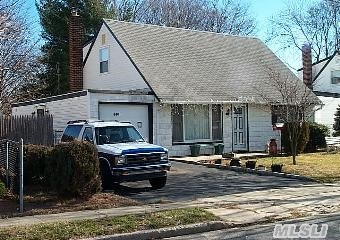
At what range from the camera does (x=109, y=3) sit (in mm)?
47500

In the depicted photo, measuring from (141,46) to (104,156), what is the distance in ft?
43.2

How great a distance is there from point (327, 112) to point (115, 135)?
21.2 m

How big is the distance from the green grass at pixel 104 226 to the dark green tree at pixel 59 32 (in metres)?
30.9

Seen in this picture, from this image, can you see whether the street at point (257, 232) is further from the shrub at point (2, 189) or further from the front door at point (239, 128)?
the front door at point (239, 128)

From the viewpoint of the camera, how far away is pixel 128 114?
22578mm

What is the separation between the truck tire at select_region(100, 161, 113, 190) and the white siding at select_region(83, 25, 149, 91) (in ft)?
32.9

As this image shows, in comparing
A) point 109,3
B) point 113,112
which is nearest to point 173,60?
point 113,112

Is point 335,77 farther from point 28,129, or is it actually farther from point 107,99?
point 28,129

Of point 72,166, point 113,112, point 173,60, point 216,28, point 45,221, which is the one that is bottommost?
point 45,221

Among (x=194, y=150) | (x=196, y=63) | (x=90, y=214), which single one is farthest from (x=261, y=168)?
(x=196, y=63)

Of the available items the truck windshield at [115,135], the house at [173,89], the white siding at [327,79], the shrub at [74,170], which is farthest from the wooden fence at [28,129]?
the white siding at [327,79]

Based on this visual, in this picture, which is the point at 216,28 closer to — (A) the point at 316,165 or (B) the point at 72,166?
(A) the point at 316,165

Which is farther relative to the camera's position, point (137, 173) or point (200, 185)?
point (200, 185)

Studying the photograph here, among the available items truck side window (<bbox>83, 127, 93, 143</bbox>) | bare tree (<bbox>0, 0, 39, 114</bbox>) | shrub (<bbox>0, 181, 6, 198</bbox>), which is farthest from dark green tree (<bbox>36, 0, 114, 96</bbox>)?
shrub (<bbox>0, 181, 6, 198</bbox>)
